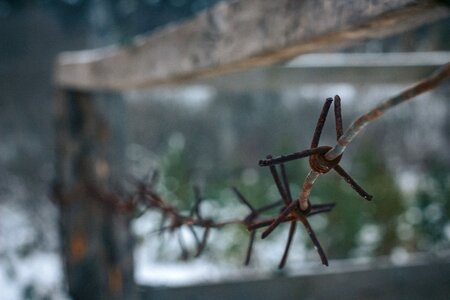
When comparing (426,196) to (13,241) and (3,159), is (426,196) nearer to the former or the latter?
(13,241)

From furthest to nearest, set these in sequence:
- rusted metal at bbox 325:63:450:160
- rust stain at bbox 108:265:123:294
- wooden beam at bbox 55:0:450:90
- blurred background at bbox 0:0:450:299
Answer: blurred background at bbox 0:0:450:299, rust stain at bbox 108:265:123:294, wooden beam at bbox 55:0:450:90, rusted metal at bbox 325:63:450:160

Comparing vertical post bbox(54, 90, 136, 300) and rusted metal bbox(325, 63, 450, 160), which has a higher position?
rusted metal bbox(325, 63, 450, 160)

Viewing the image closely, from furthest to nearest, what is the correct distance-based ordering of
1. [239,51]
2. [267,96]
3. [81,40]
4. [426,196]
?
[267,96] < [81,40] < [426,196] < [239,51]

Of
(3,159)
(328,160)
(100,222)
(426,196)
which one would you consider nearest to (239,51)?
(328,160)

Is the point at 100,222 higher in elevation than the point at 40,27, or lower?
lower

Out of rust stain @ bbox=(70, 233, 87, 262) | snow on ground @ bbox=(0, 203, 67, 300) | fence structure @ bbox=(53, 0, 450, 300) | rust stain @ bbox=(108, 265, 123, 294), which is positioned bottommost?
snow on ground @ bbox=(0, 203, 67, 300)

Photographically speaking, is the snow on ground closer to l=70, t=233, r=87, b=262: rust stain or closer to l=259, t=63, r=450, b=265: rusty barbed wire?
l=70, t=233, r=87, b=262: rust stain

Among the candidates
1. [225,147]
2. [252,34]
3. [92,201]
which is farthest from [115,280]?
[225,147]

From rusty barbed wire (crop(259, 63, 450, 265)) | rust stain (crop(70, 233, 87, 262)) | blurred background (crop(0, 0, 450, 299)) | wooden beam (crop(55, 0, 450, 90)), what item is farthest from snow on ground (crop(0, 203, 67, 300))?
rusty barbed wire (crop(259, 63, 450, 265))

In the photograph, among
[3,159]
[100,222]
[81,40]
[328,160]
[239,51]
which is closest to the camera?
[328,160]
